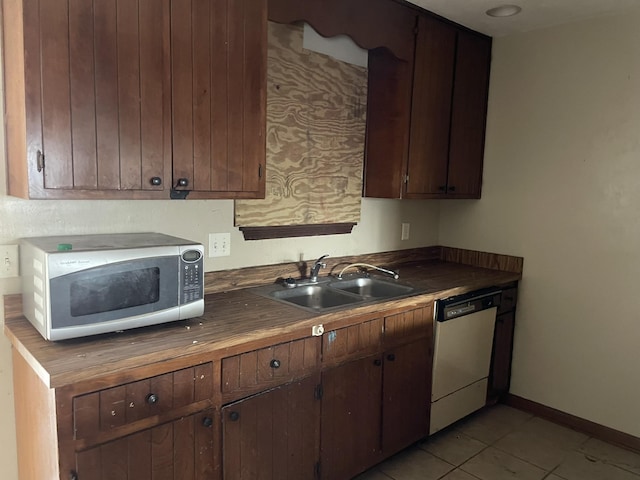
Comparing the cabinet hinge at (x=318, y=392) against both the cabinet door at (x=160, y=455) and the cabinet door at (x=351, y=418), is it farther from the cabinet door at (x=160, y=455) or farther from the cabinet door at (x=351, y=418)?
the cabinet door at (x=160, y=455)

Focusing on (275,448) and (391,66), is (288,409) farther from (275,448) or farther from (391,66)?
(391,66)

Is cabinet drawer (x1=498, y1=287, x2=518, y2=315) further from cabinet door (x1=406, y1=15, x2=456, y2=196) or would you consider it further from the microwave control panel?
the microwave control panel

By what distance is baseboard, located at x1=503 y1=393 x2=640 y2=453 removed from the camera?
273 cm

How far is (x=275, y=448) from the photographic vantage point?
1915 mm

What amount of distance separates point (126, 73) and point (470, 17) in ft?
6.82

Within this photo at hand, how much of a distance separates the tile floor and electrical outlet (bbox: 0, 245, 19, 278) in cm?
181

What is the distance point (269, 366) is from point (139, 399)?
1.68ft

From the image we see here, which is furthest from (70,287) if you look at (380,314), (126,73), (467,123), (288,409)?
(467,123)

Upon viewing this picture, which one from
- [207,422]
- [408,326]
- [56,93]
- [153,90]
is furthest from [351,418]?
[56,93]

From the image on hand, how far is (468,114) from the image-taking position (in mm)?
3129

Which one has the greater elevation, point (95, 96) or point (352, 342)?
point (95, 96)

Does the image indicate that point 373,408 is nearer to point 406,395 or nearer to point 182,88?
point 406,395

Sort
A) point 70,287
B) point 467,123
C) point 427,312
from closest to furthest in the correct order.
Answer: point 70,287, point 427,312, point 467,123

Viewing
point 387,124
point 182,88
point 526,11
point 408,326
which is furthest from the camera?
point 387,124
